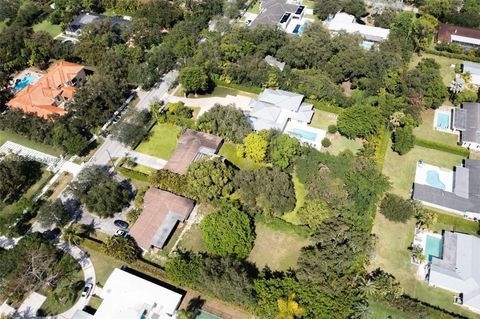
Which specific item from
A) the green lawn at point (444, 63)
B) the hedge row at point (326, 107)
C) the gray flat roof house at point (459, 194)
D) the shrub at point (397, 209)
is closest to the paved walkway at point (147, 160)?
the hedge row at point (326, 107)

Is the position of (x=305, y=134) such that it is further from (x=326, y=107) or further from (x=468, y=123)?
(x=468, y=123)

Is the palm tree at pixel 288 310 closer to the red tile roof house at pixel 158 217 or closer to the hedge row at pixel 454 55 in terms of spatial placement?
the red tile roof house at pixel 158 217

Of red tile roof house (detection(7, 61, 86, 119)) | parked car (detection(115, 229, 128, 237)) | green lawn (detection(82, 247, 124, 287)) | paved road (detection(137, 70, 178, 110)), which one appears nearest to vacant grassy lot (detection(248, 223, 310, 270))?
parked car (detection(115, 229, 128, 237))

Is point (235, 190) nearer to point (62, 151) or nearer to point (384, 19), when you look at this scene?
point (62, 151)

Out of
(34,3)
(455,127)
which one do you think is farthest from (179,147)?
(34,3)

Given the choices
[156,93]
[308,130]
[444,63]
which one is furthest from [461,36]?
[156,93]
